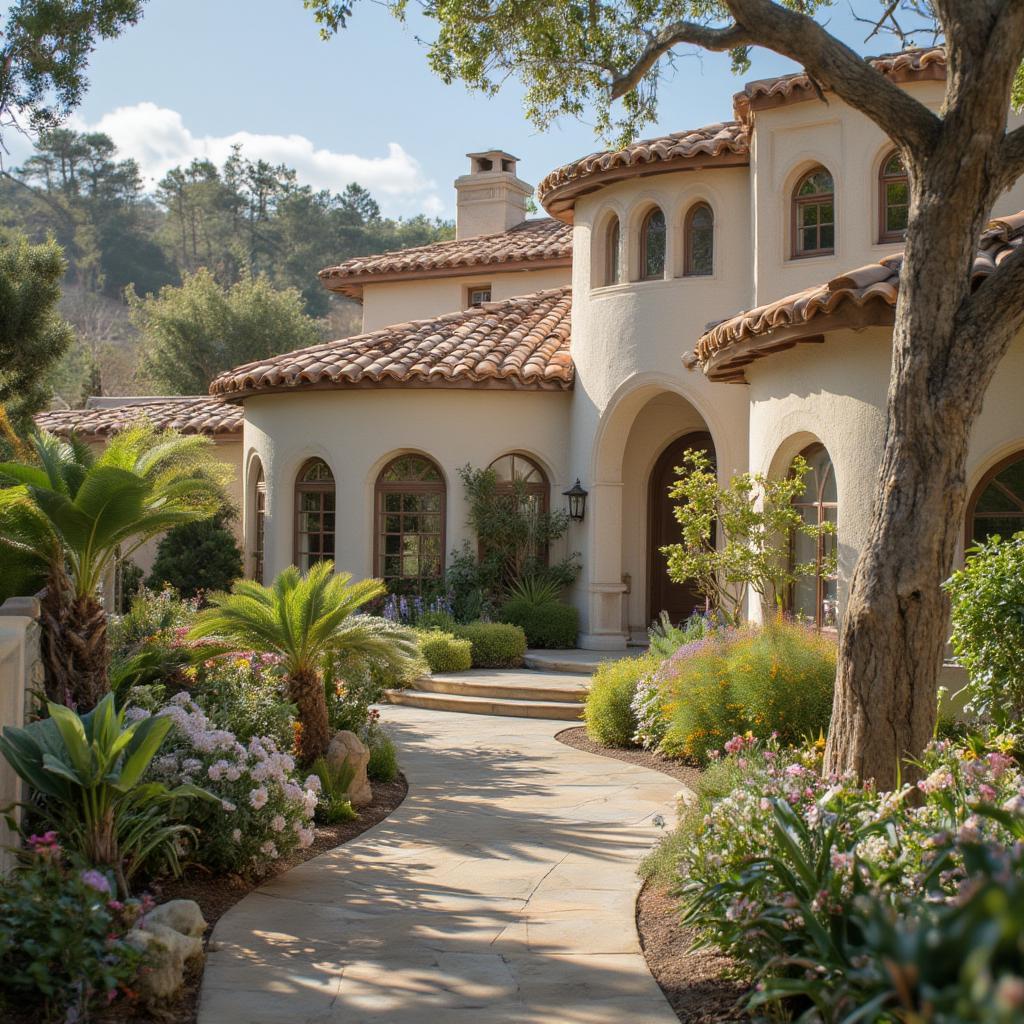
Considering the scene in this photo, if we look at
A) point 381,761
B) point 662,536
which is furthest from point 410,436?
point 381,761

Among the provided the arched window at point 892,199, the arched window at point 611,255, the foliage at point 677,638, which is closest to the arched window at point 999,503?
the foliage at point 677,638

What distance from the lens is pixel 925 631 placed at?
6195mm

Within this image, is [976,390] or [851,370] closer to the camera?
[976,390]

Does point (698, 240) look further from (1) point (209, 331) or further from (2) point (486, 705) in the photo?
(1) point (209, 331)

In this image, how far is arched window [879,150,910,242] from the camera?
1442 centimetres

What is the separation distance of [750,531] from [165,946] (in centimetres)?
847

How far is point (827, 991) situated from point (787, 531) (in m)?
8.89

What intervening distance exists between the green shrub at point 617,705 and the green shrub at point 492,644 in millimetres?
4115

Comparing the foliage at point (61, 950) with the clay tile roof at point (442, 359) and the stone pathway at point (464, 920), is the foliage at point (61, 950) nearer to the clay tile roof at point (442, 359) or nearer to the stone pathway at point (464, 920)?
the stone pathway at point (464, 920)

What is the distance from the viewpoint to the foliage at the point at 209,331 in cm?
3316

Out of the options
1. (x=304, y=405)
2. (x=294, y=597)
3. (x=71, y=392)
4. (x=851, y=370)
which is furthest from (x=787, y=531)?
(x=71, y=392)

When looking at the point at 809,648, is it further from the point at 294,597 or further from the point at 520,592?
the point at 520,592

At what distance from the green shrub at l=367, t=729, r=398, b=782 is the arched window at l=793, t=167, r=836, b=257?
8831mm

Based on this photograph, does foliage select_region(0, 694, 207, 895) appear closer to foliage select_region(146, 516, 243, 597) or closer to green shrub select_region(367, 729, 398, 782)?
green shrub select_region(367, 729, 398, 782)
